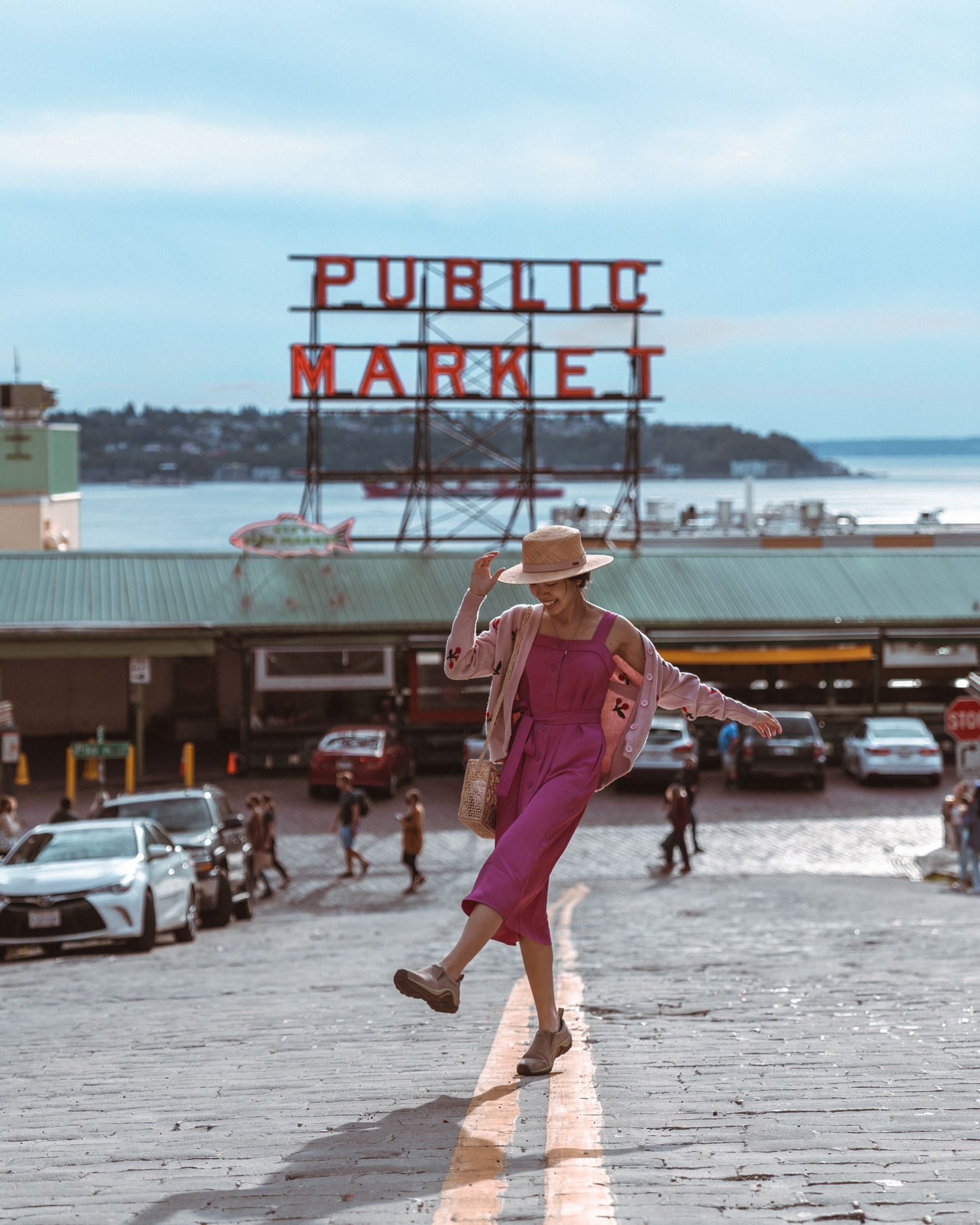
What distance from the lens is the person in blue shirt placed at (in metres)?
30.0

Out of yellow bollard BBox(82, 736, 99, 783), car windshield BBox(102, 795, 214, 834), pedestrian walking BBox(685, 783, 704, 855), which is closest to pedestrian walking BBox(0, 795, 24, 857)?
car windshield BBox(102, 795, 214, 834)

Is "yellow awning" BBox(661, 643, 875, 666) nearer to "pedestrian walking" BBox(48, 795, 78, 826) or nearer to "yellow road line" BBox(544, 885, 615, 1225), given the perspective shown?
"pedestrian walking" BBox(48, 795, 78, 826)

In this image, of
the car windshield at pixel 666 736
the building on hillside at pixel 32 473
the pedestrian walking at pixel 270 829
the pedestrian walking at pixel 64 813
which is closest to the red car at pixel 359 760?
the car windshield at pixel 666 736

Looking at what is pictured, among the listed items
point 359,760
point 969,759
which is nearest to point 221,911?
point 969,759

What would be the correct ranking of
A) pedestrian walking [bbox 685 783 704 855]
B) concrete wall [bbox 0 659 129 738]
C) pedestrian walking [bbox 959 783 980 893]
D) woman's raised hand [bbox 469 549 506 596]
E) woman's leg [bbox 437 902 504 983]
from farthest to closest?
concrete wall [bbox 0 659 129 738] → pedestrian walking [bbox 685 783 704 855] → pedestrian walking [bbox 959 783 980 893] → woman's raised hand [bbox 469 549 506 596] → woman's leg [bbox 437 902 504 983]

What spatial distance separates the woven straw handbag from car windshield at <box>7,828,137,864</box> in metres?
9.43

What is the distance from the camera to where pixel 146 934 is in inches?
530

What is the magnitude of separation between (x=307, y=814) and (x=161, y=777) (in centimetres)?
465

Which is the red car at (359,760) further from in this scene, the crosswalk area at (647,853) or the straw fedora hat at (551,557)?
the straw fedora hat at (551,557)

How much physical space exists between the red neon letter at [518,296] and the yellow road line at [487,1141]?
1298 inches

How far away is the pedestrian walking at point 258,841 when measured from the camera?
20250 millimetres

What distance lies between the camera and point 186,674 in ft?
121

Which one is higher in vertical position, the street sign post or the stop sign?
the stop sign

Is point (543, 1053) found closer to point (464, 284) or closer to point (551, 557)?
point (551, 557)
